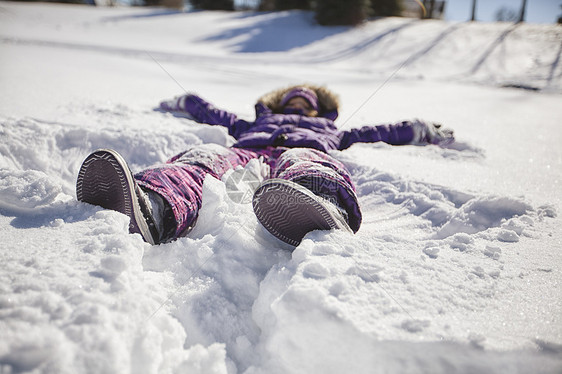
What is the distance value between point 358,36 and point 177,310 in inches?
358

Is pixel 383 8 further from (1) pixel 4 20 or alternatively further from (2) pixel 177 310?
(2) pixel 177 310

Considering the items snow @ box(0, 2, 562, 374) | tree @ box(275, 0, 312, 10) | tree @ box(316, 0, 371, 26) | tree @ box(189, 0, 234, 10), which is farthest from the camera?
tree @ box(189, 0, 234, 10)

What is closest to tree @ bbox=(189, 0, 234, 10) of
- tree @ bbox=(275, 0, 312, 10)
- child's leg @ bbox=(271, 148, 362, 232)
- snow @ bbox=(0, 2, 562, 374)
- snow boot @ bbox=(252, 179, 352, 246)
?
tree @ bbox=(275, 0, 312, 10)

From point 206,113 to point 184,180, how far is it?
1.24 metres

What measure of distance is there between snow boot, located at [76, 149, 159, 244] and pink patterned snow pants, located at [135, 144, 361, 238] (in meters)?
0.10

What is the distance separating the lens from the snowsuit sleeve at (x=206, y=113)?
2.24 meters

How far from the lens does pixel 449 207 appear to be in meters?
1.40

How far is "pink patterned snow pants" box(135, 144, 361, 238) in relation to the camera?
115 centimetres

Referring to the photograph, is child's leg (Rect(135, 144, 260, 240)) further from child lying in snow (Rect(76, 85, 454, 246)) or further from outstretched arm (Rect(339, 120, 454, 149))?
outstretched arm (Rect(339, 120, 454, 149))

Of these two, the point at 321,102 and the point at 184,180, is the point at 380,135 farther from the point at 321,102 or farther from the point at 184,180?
the point at 184,180

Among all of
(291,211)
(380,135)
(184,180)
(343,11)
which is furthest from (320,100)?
(343,11)

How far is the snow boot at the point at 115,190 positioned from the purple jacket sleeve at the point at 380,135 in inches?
54.2

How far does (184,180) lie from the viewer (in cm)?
123

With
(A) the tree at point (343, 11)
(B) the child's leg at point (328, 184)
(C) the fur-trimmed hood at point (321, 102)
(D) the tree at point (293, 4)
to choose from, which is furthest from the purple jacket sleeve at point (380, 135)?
(D) the tree at point (293, 4)
